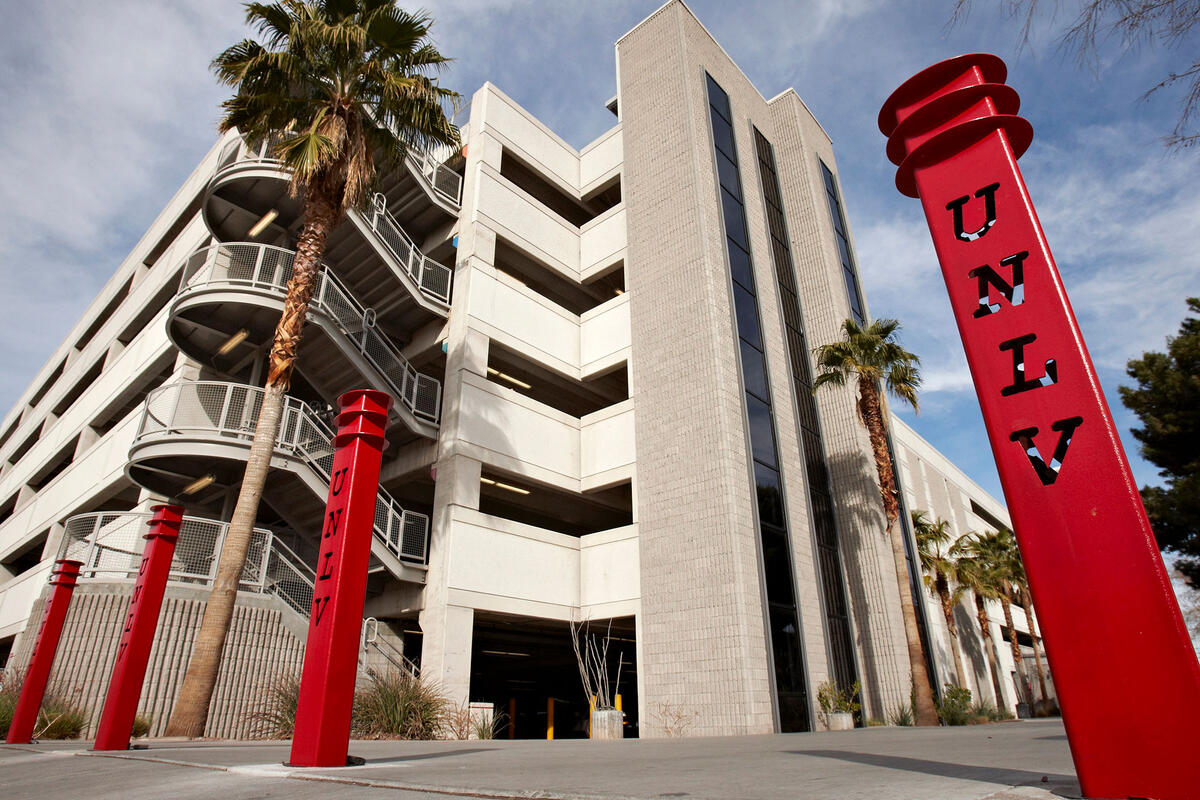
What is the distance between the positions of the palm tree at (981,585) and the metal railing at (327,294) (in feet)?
83.9

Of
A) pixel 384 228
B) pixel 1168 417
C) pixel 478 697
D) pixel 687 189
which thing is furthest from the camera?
pixel 478 697

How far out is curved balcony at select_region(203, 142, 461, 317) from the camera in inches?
→ 661

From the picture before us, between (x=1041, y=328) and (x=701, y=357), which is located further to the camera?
(x=701, y=357)

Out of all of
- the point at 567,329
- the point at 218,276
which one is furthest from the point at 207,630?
the point at 567,329

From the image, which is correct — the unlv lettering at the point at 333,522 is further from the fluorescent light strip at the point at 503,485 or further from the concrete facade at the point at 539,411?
the fluorescent light strip at the point at 503,485

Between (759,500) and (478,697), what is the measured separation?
68.4 ft

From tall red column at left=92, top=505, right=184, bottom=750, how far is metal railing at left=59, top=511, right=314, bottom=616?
5.64 meters

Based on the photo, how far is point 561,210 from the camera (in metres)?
25.9

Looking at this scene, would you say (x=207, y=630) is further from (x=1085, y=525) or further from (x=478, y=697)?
(x=478, y=697)

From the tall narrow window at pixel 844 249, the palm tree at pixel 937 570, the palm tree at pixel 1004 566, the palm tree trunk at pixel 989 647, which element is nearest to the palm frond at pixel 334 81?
the tall narrow window at pixel 844 249

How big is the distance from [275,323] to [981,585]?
3135 centimetres

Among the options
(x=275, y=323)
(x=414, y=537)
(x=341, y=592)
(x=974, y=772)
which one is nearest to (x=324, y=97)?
(x=275, y=323)

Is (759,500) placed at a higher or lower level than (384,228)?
lower

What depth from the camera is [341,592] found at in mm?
5129
